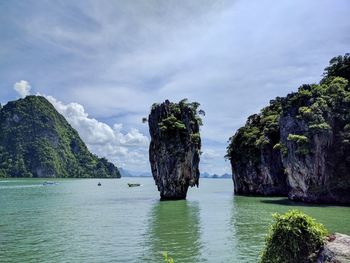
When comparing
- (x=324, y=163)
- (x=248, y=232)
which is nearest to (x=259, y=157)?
(x=324, y=163)

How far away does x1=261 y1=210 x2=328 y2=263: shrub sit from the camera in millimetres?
11266

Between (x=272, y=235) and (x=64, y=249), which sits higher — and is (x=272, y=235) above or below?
above

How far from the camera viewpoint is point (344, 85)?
4812cm

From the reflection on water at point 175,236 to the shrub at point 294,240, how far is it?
8.40 meters

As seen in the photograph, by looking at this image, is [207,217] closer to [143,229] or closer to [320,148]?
[143,229]

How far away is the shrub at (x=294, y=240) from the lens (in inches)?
444

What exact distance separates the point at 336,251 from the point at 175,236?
16.9 meters

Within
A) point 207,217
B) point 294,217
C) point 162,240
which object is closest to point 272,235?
point 294,217

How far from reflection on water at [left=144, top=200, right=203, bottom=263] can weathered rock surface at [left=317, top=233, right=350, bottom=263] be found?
374 inches

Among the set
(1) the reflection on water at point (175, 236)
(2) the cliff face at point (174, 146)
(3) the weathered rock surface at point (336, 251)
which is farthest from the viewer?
(2) the cliff face at point (174, 146)

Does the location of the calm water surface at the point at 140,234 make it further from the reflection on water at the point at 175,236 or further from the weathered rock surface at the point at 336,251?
the weathered rock surface at the point at 336,251

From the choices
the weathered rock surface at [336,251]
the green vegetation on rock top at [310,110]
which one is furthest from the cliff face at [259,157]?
the weathered rock surface at [336,251]

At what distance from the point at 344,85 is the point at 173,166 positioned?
87.2 ft

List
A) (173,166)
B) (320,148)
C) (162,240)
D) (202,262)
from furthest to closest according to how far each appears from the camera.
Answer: (173,166) < (320,148) < (162,240) < (202,262)
